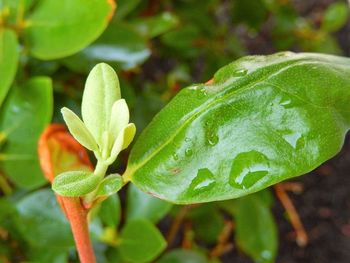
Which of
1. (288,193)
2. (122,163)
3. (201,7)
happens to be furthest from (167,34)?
(288,193)

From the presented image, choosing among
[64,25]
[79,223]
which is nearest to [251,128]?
[79,223]

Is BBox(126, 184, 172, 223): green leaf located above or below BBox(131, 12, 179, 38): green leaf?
below

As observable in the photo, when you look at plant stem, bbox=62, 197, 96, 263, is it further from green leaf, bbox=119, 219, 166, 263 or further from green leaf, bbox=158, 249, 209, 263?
green leaf, bbox=158, 249, 209, 263

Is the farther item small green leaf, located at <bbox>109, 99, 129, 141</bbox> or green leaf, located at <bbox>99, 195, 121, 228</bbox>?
green leaf, located at <bbox>99, 195, 121, 228</bbox>

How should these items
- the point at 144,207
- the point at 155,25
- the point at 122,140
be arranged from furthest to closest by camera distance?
the point at 155,25 < the point at 144,207 < the point at 122,140

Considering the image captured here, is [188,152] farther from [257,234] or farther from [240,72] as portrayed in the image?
[257,234]

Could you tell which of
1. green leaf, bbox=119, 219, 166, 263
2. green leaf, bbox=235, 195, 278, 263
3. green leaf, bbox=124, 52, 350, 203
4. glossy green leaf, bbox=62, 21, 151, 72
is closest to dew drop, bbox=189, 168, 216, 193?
green leaf, bbox=124, 52, 350, 203

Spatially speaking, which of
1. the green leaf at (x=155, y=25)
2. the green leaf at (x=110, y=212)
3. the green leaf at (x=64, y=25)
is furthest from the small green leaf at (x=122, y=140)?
the green leaf at (x=155, y=25)
